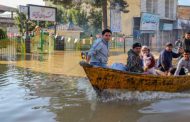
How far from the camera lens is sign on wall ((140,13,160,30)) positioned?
1501 inches

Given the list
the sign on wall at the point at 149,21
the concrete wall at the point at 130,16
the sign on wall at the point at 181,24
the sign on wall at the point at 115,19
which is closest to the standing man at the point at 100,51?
the sign on wall at the point at 115,19

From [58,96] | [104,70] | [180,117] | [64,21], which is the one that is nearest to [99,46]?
[104,70]

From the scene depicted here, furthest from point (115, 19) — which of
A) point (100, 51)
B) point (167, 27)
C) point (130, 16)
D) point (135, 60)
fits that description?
point (100, 51)

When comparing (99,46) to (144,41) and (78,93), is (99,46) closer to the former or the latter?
(78,93)

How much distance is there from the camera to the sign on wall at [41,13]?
2709 centimetres

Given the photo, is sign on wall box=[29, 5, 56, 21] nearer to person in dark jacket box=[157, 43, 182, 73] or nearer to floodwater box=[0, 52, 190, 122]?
floodwater box=[0, 52, 190, 122]

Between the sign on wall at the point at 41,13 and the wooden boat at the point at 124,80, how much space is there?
1848 cm

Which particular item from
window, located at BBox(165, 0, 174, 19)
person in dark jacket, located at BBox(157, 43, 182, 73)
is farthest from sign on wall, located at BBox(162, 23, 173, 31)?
person in dark jacket, located at BBox(157, 43, 182, 73)

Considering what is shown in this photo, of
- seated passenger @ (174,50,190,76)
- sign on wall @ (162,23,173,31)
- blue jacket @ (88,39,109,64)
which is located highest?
sign on wall @ (162,23,173,31)

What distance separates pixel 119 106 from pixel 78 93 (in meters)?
2.07

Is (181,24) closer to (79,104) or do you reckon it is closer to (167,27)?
(167,27)

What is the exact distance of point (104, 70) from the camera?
9.13 meters

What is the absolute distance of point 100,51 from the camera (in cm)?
963

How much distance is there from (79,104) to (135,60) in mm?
1825
